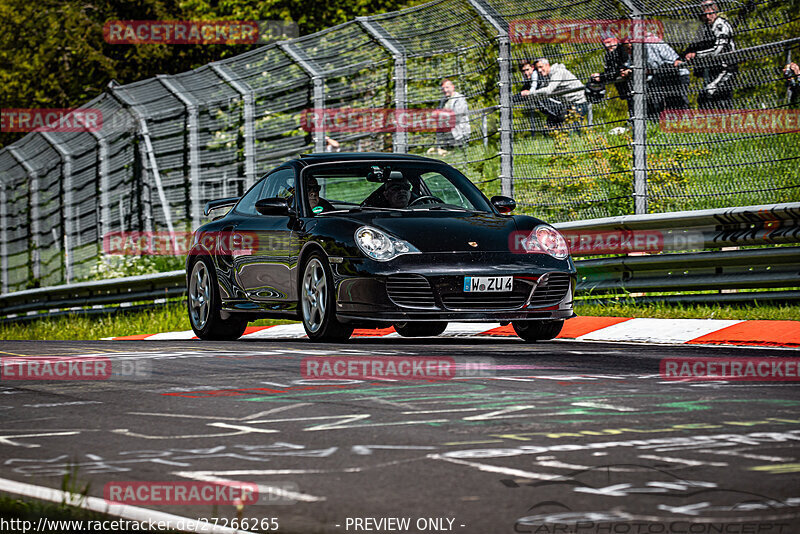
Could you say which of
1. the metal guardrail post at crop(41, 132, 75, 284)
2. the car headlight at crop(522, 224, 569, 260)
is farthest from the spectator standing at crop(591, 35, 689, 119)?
the metal guardrail post at crop(41, 132, 75, 284)

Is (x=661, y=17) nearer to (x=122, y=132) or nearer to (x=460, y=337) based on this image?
(x=460, y=337)

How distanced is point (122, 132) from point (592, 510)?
18069 mm

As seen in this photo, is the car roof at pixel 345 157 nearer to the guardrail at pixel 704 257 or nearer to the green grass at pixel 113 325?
the guardrail at pixel 704 257

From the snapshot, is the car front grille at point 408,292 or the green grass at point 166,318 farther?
the green grass at point 166,318

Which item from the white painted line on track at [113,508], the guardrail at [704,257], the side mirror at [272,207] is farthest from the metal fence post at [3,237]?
the white painted line on track at [113,508]

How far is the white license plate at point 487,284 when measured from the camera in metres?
9.82

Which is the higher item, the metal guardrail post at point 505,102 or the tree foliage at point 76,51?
the tree foliage at point 76,51

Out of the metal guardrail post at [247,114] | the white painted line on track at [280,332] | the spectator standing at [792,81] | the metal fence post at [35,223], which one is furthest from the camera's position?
the metal fence post at [35,223]

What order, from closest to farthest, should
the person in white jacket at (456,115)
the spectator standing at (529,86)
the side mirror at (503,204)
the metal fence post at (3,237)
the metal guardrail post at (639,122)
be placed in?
the side mirror at (503,204), the metal guardrail post at (639,122), the spectator standing at (529,86), the person in white jacket at (456,115), the metal fence post at (3,237)

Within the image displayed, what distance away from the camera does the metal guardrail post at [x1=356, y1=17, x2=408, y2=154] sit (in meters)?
15.7

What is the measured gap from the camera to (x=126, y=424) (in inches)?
244

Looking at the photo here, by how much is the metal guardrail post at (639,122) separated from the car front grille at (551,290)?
2968 mm

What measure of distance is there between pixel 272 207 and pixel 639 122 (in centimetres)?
398

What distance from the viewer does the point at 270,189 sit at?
1208 cm
